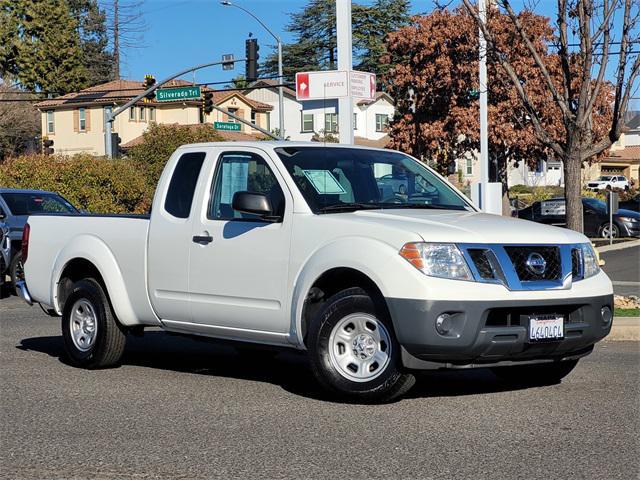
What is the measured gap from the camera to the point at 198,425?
6863 millimetres

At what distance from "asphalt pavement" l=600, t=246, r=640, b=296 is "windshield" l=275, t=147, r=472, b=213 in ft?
30.5

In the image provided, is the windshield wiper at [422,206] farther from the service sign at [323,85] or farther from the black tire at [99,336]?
the service sign at [323,85]

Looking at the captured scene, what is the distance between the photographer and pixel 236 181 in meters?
8.73

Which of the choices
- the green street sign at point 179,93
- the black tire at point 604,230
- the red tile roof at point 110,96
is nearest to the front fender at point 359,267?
the black tire at point 604,230

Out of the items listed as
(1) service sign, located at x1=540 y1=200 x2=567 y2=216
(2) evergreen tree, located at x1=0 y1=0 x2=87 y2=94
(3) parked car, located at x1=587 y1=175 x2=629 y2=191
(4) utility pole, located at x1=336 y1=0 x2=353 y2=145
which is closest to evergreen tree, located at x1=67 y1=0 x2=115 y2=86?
(2) evergreen tree, located at x1=0 y1=0 x2=87 y2=94

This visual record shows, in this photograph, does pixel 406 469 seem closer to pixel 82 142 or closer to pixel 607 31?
pixel 607 31

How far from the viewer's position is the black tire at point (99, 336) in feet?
30.5

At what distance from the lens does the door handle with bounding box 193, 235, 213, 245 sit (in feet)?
28.0

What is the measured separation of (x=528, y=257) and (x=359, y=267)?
3.78 ft

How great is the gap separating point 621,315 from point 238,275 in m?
6.18

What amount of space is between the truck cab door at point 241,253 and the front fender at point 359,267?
0.46ft

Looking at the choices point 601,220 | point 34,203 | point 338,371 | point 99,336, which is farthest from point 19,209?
point 601,220

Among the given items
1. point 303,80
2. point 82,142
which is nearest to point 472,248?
point 303,80

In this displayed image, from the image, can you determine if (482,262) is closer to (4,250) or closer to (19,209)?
(4,250)
